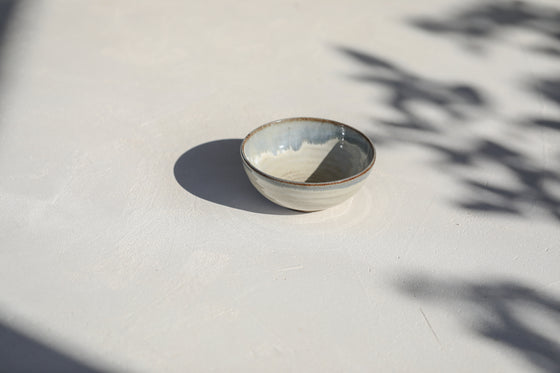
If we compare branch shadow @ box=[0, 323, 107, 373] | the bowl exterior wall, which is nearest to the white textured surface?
branch shadow @ box=[0, 323, 107, 373]

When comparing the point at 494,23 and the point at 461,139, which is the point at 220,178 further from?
the point at 494,23

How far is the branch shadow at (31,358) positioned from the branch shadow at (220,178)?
2.88ft

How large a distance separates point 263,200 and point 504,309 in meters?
0.98

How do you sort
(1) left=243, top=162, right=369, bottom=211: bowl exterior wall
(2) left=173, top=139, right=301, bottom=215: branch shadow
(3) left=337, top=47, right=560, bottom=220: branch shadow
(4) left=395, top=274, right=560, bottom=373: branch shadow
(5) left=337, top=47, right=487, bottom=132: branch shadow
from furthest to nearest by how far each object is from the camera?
(5) left=337, top=47, right=487, bottom=132: branch shadow, (3) left=337, top=47, right=560, bottom=220: branch shadow, (2) left=173, top=139, right=301, bottom=215: branch shadow, (1) left=243, top=162, right=369, bottom=211: bowl exterior wall, (4) left=395, top=274, right=560, bottom=373: branch shadow

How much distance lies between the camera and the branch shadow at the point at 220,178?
7.83ft

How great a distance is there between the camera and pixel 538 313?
1.94 metres

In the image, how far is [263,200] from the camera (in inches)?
94.8

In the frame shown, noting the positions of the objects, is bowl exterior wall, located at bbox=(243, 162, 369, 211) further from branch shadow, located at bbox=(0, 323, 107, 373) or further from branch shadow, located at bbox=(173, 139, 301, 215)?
branch shadow, located at bbox=(0, 323, 107, 373)

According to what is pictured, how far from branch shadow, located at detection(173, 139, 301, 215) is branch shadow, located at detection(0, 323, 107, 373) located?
2.88 feet

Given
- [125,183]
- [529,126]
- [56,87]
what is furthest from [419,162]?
[56,87]

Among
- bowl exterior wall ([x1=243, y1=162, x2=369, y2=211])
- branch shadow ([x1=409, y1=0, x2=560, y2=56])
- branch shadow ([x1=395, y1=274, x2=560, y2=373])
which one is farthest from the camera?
branch shadow ([x1=409, y1=0, x2=560, y2=56])

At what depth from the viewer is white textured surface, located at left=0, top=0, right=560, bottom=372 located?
182cm

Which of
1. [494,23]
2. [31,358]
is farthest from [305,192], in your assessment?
[494,23]

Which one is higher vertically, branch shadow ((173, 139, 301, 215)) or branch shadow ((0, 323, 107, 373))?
branch shadow ((173, 139, 301, 215))
